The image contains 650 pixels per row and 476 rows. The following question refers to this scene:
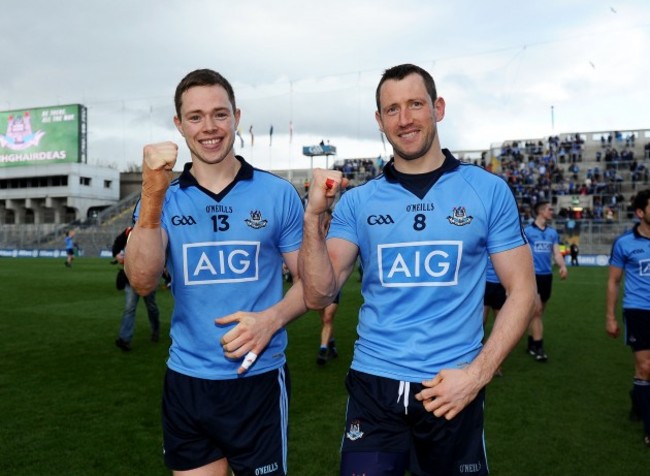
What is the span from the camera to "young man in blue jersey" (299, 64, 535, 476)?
2689 mm

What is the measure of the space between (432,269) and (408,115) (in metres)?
0.73

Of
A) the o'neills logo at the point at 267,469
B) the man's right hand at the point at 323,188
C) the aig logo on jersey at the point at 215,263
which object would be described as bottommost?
the o'neills logo at the point at 267,469

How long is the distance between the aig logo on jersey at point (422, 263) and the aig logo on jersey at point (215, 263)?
27.5 inches

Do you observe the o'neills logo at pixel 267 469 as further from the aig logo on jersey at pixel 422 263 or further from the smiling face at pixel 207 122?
the smiling face at pixel 207 122

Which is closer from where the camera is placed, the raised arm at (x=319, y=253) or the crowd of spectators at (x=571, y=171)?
the raised arm at (x=319, y=253)

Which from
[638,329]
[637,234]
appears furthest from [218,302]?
[637,234]

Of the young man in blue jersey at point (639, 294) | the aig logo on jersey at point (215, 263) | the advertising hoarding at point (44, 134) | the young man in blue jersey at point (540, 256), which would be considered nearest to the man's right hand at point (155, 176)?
the aig logo on jersey at point (215, 263)

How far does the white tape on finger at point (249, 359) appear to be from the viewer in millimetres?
2725

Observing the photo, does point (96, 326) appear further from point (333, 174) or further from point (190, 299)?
point (333, 174)

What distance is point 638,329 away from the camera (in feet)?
18.7

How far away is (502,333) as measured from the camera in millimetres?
2492

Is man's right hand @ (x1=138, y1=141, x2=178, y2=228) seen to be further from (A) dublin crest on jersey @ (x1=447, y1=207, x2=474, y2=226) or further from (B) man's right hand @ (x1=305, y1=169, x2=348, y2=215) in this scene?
(A) dublin crest on jersey @ (x1=447, y1=207, x2=474, y2=226)

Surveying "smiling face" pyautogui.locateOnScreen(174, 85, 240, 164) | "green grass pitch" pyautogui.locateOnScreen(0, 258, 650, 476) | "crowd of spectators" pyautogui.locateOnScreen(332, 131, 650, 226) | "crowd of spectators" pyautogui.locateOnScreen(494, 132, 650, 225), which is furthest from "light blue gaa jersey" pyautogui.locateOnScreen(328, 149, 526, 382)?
"crowd of spectators" pyautogui.locateOnScreen(494, 132, 650, 225)

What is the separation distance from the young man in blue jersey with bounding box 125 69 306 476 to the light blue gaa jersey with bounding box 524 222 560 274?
7.14m
